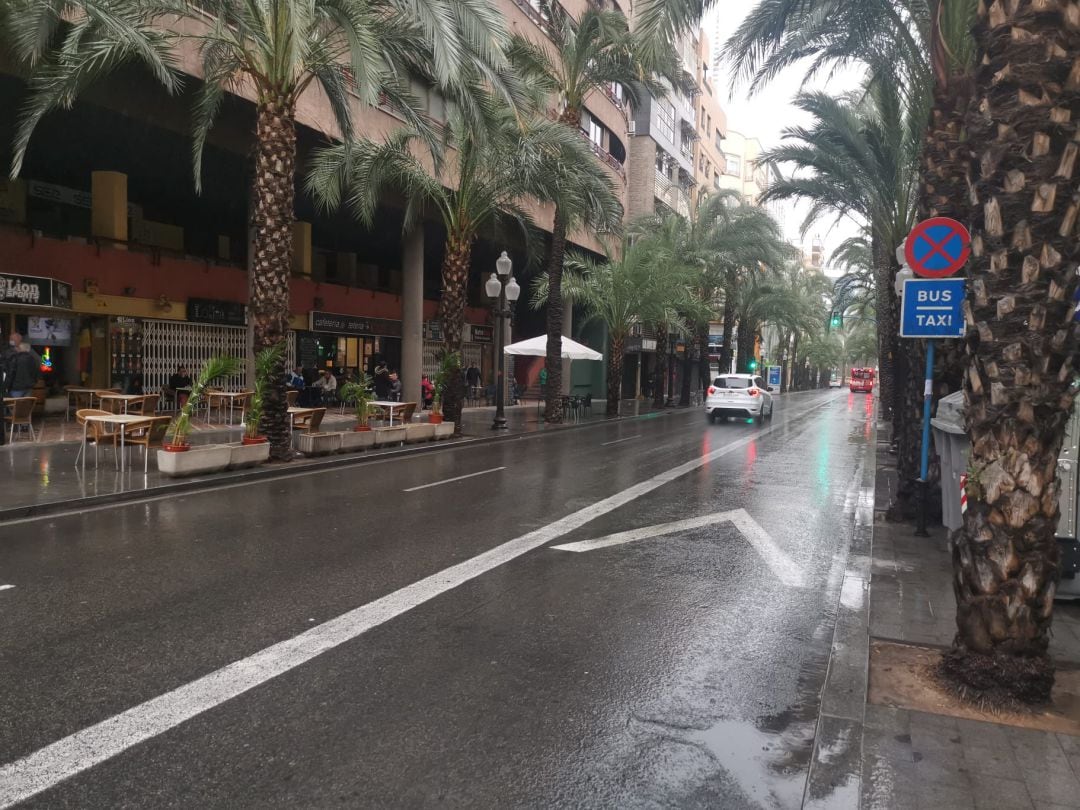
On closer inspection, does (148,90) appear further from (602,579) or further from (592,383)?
(592,383)

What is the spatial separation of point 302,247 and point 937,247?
73.6 ft

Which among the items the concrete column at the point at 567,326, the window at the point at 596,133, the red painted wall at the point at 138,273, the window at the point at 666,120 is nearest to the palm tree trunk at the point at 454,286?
the red painted wall at the point at 138,273

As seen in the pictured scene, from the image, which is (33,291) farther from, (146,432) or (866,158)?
(866,158)

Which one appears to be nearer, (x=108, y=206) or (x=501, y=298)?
(x=108, y=206)

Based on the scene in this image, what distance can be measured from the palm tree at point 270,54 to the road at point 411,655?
5065mm

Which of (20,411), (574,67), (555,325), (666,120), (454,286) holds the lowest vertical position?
(20,411)

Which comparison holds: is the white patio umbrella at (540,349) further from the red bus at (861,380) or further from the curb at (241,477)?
the red bus at (861,380)

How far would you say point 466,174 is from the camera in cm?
1881

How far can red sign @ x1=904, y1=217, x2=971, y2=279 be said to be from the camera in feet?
24.5

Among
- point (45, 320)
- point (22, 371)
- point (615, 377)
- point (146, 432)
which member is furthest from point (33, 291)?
point (615, 377)

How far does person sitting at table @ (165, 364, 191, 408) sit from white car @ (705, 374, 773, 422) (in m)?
16.7

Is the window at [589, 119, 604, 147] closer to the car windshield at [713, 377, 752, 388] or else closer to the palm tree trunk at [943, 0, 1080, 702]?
the car windshield at [713, 377, 752, 388]

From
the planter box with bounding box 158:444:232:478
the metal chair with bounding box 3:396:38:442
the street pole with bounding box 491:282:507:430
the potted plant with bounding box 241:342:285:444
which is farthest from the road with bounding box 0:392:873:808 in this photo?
the street pole with bounding box 491:282:507:430

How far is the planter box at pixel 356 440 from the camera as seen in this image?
15.5 m
